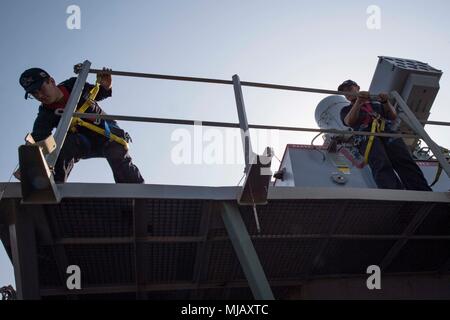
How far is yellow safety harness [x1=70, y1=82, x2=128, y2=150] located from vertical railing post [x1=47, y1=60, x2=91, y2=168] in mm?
367

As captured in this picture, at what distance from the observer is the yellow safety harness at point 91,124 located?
368 cm

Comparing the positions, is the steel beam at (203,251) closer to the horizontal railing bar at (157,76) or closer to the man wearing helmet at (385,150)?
the horizontal railing bar at (157,76)

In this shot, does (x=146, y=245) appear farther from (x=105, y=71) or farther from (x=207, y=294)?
(x=105, y=71)

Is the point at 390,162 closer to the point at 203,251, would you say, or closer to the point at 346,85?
the point at 346,85

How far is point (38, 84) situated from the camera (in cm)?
361

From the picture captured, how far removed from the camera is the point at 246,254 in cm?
274

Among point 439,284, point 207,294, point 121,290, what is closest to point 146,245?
point 121,290

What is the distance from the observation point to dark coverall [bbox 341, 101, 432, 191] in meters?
4.30

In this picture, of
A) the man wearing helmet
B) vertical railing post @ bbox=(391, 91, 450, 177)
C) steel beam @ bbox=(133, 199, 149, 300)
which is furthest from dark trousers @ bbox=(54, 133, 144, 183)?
vertical railing post @ bbox=(391, 91, 450, 177)

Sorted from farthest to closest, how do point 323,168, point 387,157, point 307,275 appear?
point 323,168, point 387,157, point 307,275

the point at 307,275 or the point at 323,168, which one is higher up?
the point at 323,168

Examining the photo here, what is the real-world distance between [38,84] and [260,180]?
2219mm

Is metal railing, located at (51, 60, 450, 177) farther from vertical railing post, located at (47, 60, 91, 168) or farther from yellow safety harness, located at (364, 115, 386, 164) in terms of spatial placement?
yellow safety harness, located at (364, 115, 386, 164)

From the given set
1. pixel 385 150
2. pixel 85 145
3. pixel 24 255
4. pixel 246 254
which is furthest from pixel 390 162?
pixel 24 255
